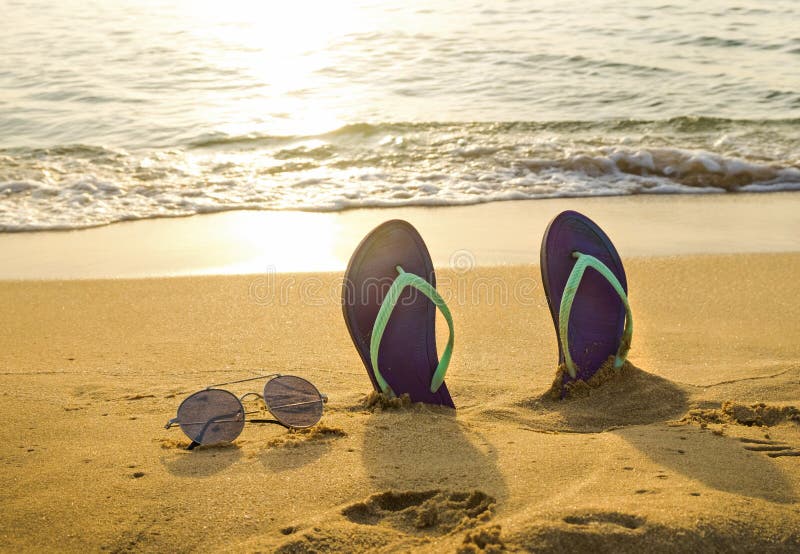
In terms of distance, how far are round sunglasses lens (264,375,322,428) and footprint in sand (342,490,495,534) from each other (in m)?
0.52

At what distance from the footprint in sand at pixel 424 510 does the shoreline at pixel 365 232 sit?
2.44 m

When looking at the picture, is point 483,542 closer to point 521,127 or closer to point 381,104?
point 521,127

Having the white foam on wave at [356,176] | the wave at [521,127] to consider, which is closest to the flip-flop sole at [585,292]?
the white foam on wave at [356,176]

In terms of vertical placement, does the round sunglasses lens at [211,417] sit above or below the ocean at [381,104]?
below

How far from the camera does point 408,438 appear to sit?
2156 mm

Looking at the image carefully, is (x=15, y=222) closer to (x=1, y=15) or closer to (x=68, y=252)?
(x=68, y=252)

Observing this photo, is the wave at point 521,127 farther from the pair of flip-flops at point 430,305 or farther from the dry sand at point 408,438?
the pair of flip-flops at point 430,305

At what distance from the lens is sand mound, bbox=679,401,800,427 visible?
2.21 meters

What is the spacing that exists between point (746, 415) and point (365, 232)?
285cm

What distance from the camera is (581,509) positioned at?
163cm

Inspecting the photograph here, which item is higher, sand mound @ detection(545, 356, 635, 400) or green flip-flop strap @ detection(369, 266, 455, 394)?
green flip-flop strap @ detection(369, 266, 455, 394)

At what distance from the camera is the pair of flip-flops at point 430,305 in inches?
95.7

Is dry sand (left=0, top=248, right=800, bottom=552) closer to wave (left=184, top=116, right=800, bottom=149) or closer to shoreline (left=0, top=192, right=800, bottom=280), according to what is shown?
shoreline (left=0, top=192, right=800, bottom=280)

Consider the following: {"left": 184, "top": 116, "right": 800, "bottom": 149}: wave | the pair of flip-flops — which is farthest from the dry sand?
{"left": 184, "top": 116, "right": 800, "bottom": 149}: wave
